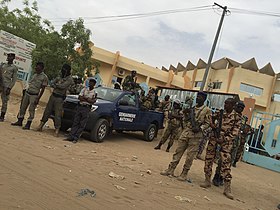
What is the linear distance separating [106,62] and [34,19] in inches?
275

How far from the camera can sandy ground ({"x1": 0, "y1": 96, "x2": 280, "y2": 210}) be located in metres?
3.68

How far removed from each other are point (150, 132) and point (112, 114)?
2.94 meters

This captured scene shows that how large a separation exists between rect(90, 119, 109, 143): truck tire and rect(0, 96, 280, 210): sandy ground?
54cm

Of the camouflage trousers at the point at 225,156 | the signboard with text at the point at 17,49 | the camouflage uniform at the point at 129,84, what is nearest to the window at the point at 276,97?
the camouflage uniform at the point at 129,84

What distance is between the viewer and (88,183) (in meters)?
4.51

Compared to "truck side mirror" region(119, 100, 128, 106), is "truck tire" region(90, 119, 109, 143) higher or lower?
lower

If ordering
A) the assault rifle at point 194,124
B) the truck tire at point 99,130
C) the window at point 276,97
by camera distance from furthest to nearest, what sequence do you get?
1. the window at point 276,97
2. the truck tire at point 99,130
3. the assault rifle at point 194,124

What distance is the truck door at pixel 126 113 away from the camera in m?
9.27

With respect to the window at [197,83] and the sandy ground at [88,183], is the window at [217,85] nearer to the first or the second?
the window at [197,83]

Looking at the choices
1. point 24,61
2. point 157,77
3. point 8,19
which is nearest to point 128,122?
point 24,61

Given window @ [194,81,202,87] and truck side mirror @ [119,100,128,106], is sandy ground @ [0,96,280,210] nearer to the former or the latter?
truck side mirror @ [119,100,128,106]

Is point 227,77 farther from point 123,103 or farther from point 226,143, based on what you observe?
point 226,143

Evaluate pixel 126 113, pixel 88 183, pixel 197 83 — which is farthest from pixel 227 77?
pixel 88 183

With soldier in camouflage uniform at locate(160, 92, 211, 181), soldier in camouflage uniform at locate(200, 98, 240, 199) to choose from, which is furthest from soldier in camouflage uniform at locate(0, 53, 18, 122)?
soldier in camouflage uniform at locate(200, 98, 240, 199)
